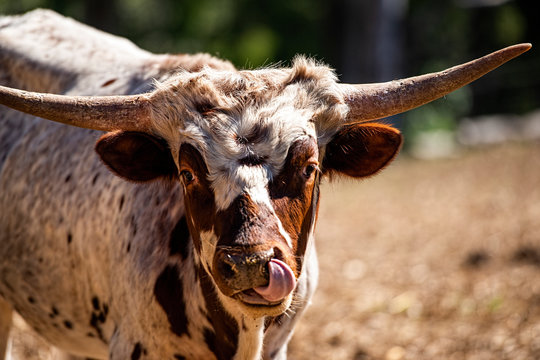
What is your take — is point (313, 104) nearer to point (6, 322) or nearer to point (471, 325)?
point (6, 322)

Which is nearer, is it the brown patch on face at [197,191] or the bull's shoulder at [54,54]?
the brown patch on face at [197,191]

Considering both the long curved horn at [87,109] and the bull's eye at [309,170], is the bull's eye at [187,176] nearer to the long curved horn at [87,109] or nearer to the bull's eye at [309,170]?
the long curved horn at [87,109]

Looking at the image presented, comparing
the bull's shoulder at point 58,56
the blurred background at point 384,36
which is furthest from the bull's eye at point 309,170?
the blurred background at point 384,36

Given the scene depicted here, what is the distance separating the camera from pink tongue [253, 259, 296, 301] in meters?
2.59

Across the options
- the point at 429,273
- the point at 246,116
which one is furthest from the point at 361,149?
the point at 429,273

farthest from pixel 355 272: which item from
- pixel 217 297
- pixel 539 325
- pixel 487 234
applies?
pixel 217 297

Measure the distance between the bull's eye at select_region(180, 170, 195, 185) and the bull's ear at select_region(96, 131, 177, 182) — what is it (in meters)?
0.29

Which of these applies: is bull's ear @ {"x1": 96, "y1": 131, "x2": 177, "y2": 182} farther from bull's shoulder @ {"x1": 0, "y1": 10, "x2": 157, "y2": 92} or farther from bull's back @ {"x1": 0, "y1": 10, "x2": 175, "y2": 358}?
bull's shoulder @ {"x1": 0, "y1": 10, "x2": 157, "y2": 92}

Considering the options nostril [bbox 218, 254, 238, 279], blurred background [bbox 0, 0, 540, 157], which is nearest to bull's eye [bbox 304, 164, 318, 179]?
nostril [bbox 218, 254, 238, 279]

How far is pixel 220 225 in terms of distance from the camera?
2779mm

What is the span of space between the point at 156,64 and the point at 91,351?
1733mm

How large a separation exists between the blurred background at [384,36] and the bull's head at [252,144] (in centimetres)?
268

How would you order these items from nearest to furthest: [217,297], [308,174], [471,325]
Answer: [308,174] < [217,297] < [471,325]

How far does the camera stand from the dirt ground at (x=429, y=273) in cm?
546
